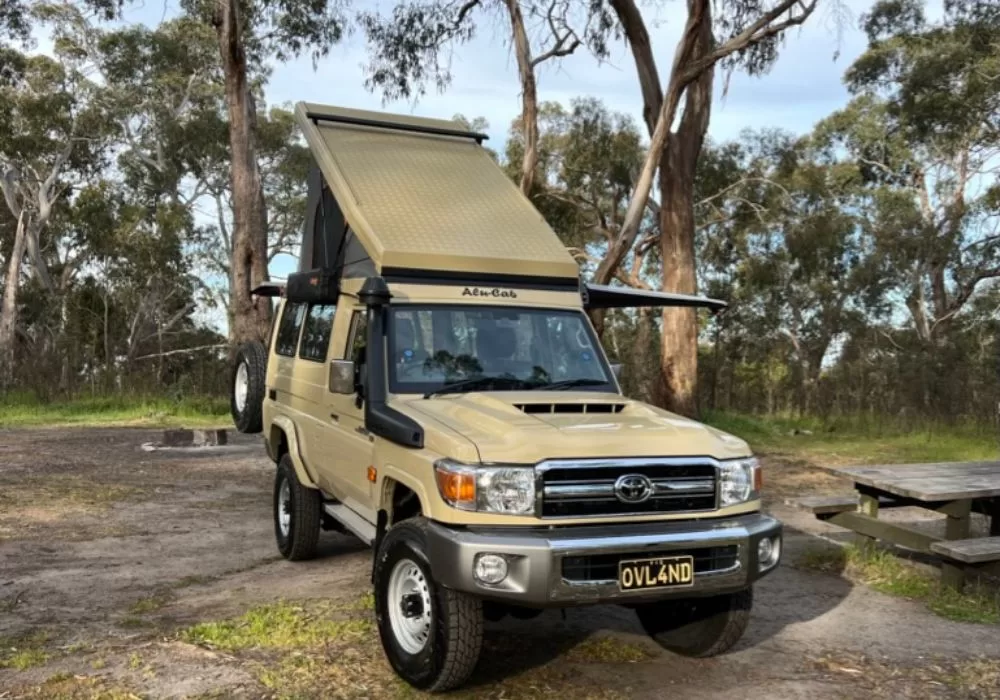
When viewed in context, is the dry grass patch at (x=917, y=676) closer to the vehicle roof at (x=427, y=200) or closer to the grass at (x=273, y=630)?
the grass at (x=273, y=630)

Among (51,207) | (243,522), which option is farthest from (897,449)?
(51,207)

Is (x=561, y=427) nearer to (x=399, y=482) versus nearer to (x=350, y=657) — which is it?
(x=399, y=482)

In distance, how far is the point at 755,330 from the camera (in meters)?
31.8

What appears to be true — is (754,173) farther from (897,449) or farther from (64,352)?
(64,352)

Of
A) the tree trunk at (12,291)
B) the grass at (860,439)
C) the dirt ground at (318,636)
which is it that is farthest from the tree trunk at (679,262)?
the tree trunk at (12,291)

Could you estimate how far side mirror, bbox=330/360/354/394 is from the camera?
16.1ft

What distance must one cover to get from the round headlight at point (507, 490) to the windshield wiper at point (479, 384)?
3.48 feet

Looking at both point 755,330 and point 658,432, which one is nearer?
point 658,432

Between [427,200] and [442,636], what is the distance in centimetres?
310

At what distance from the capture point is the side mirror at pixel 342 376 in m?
4.92

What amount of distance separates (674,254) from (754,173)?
42.8 ft

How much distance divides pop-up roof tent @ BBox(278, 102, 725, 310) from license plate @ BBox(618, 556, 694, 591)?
212cm

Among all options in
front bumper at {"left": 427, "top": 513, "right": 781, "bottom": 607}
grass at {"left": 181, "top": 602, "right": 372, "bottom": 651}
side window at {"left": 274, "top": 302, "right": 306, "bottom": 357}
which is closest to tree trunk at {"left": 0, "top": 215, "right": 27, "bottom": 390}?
side window at {"left": 274, "top": 302, "right": 306, "bottom": 357}

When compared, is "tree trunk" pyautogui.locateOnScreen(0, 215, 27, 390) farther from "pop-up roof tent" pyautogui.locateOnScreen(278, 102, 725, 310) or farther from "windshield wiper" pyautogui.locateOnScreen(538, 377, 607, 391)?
"windshield wiper" pyautogui.locateOnScreen(538, 377, 607, 391)
